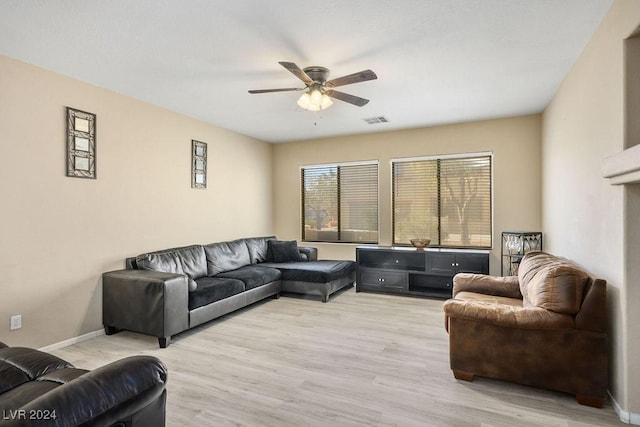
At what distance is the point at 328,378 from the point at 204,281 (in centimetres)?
223

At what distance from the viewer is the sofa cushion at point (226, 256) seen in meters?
4.80

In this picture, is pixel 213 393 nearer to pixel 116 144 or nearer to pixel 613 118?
pixel 116 144

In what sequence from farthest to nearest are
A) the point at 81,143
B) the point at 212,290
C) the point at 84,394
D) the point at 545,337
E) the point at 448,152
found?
the point at 448,152, the point at 212,290, the point at 81,143, the point at 545,337, the point at 84,394

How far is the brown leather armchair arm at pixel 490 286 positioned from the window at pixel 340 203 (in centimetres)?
258

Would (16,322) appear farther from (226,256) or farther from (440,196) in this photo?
(440,196)

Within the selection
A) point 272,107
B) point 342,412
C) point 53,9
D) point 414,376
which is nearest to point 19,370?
point 342,412

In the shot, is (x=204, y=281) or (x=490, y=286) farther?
(x=204, y=281)

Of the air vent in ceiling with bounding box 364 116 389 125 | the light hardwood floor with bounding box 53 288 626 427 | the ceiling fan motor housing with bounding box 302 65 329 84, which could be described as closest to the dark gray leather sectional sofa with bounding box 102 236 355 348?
the light hardwood floor with bounding box 53 288 626 427

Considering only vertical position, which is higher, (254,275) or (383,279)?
(254,275)

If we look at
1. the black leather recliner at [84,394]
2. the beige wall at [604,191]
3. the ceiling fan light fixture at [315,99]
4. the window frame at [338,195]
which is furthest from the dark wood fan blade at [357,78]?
the window frame at [338,195]

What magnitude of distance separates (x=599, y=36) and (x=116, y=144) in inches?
188

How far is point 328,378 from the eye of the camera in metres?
2.68

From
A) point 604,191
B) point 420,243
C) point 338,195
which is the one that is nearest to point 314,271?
point 420,243

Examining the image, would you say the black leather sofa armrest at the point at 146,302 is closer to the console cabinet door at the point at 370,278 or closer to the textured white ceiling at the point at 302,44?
the textured white ceiling at the point at 302,44
